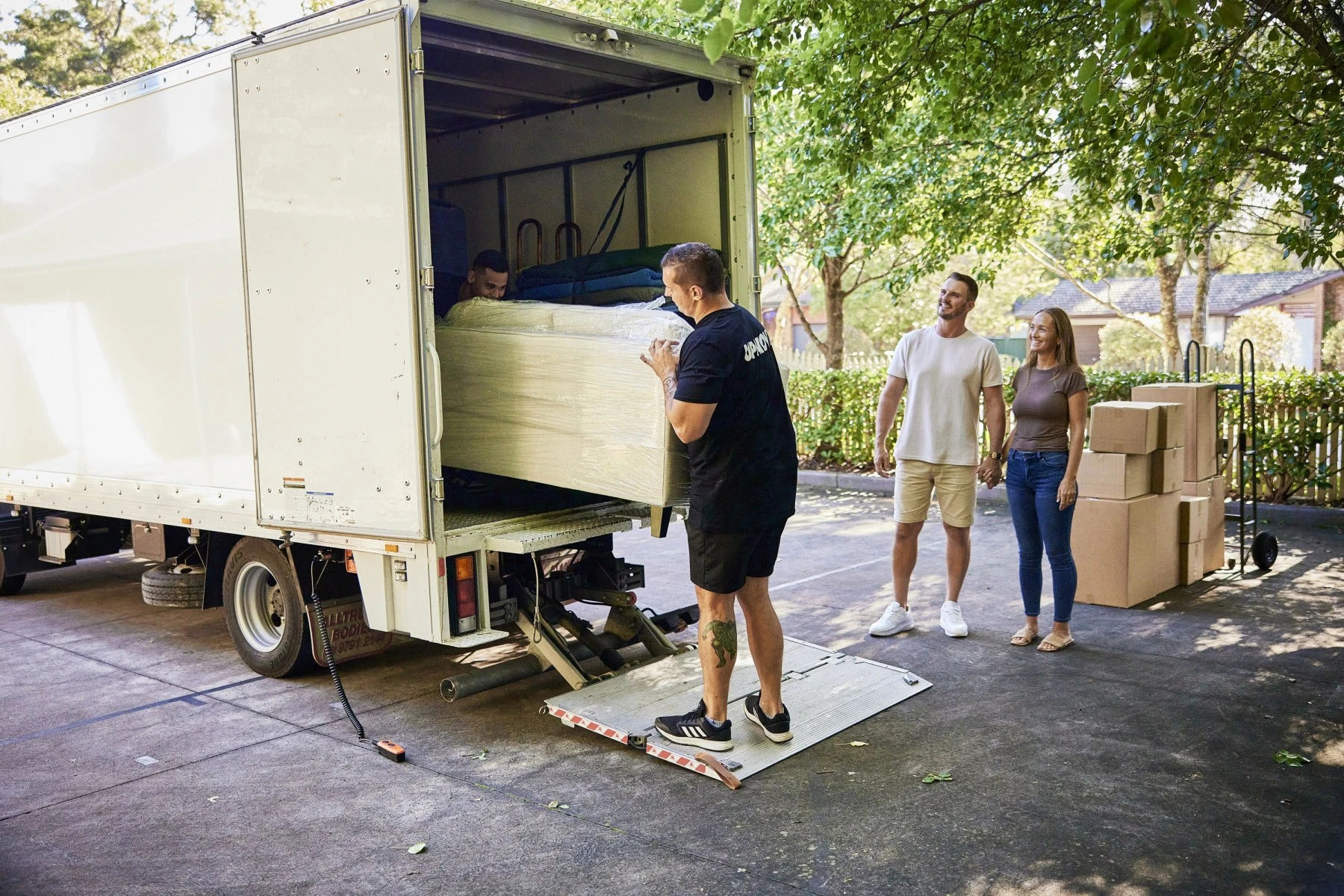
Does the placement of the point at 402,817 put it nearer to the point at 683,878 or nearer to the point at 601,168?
the point at 683,878

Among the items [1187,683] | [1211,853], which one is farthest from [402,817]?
[1187,683]

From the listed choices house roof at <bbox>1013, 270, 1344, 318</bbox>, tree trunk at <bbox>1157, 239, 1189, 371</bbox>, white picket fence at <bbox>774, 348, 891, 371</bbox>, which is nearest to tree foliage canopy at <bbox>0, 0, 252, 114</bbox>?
white picket fence at <bbox>774, 348, 891, 371</bbox>

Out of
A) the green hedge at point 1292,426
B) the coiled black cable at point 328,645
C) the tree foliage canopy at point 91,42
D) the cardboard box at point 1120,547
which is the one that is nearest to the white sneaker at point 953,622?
the cardboard box at point 1120,547

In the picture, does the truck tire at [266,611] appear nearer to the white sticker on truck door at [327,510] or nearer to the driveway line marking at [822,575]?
the white sticker on truck door at [327,510]

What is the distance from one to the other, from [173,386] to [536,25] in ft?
8.80

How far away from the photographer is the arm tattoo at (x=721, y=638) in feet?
14.7

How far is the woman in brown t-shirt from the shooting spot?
19.2 feet

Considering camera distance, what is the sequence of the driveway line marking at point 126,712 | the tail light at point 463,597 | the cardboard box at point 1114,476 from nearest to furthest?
the tail light at point 463,597 < the driveway line marking at point 126,712 < the cardboard box at point 1114,476

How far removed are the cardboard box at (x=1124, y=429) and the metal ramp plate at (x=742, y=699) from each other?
2180mm

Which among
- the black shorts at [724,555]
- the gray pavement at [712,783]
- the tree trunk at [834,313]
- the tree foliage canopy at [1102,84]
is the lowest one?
the gray pavement at [712,783]

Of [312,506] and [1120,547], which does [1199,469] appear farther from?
[312,506]

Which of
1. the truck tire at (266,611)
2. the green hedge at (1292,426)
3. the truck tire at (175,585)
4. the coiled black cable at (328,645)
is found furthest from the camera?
the green hedge at (1292,426)

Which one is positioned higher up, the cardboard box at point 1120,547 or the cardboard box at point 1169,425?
the cardboard box at point 1169,425

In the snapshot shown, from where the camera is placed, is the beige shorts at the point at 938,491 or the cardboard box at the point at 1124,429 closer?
the beige shorts at the point at 938,491
